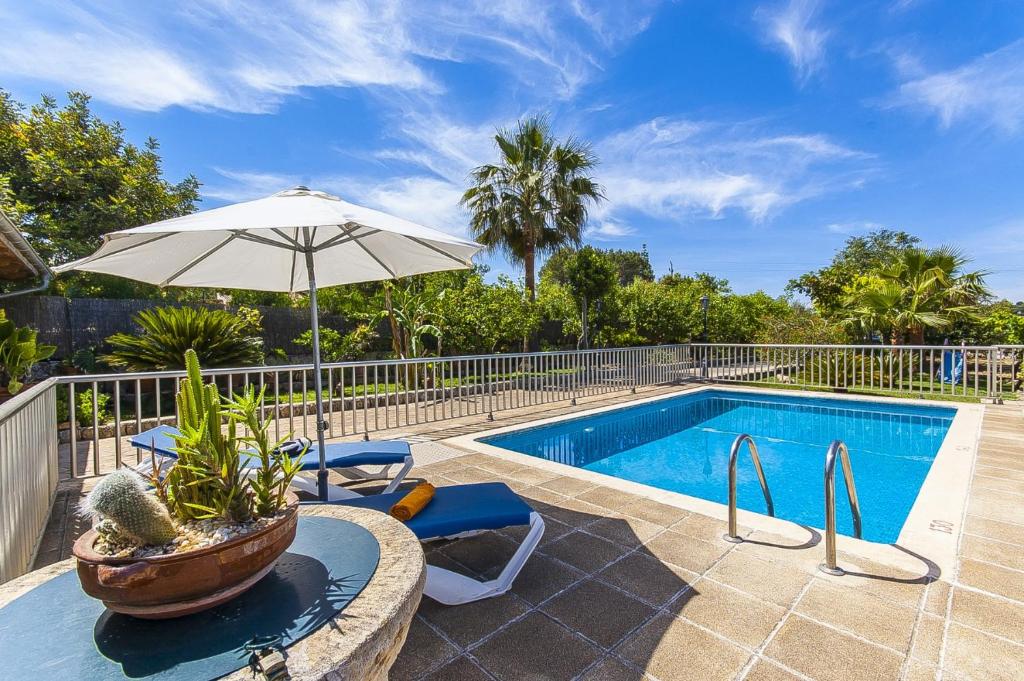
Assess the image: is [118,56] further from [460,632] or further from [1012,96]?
[1012,96]

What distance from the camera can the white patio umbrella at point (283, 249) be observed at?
233 centimetres

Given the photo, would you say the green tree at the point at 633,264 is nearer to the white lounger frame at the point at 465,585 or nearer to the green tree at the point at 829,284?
the green tree at the point at 829,284

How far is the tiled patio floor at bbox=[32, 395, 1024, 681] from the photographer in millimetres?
1841

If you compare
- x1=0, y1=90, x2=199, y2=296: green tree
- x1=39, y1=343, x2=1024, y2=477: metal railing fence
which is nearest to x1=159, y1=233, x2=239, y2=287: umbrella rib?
x1=39, y1=343, x2=1024, y2=477: metal railing fence

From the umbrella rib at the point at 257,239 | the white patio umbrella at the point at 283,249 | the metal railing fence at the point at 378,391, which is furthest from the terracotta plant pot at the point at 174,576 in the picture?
the metal railing fence at the point at 378,391

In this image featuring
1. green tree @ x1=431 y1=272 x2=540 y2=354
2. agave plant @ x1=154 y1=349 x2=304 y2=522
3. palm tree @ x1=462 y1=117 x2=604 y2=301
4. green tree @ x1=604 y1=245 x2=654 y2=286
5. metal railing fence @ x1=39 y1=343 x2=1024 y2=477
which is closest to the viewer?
agave plant @ x1=154 y1=349 x2=304 y2=522

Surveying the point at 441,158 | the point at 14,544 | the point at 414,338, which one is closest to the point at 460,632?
the point at 14,544

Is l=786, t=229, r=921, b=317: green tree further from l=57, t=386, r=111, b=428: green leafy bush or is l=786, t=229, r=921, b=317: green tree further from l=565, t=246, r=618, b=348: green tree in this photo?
l=57, t=386, r=111, b=428: green leafy bush

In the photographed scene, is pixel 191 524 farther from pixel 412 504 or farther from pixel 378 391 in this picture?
pixel 378 391

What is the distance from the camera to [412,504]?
2.55 metres

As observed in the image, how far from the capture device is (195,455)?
3.84ft

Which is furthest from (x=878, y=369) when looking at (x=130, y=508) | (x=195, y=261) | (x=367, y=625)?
(x=130, y=508)

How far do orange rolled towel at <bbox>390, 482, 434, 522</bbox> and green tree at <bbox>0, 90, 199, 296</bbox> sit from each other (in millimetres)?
12076

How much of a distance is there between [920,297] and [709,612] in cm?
1237
